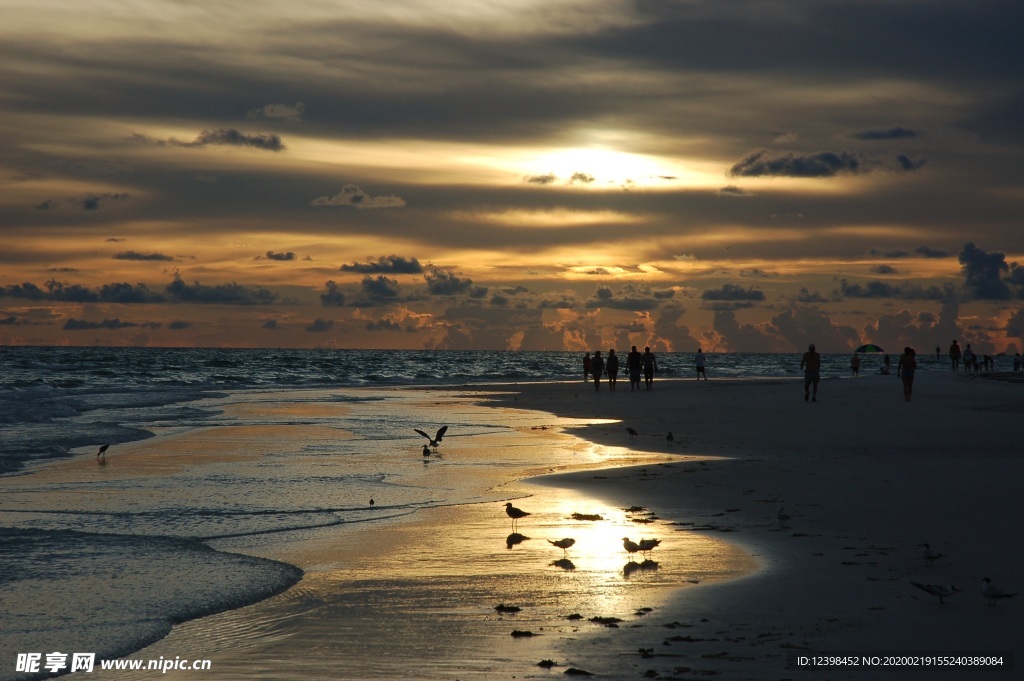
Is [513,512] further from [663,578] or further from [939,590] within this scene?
[939,590]

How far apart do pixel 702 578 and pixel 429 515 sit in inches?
188

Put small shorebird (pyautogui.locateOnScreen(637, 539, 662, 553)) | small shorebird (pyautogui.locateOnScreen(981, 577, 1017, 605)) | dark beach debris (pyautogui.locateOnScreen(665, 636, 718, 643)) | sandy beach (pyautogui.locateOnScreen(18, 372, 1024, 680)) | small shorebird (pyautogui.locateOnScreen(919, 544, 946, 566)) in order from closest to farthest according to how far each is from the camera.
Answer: sandy beach (pyautogui.locateOnScreen(18, 372, 1024, 680))
dark beach debris (pyautogui.locateOnScreen(665, 636, 718, 643))
small shorebird (pyautogui.locateOnScreen(981, 577, 1017, 605))
small shorebird (pyautogui.locateOnScreen(919, 544, 946, 566))
small shorebird (pyautogui.locateOnScreen(637, 539, 662, 553))

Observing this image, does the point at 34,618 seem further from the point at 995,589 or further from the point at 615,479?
the point at 615,479

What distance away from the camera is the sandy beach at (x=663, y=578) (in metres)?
6.54

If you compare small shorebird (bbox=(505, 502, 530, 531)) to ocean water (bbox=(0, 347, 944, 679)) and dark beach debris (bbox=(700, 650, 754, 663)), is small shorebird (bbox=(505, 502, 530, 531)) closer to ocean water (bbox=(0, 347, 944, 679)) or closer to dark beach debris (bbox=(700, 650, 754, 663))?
ocean water (bbox=(0, 347, 944, 679))

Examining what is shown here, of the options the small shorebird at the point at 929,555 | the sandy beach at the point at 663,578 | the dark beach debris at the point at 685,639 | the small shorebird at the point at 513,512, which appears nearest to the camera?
the sandy beach at the point at 663,578

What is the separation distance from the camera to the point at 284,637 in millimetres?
7148

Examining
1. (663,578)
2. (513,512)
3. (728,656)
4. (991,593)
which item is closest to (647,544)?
(663,578)

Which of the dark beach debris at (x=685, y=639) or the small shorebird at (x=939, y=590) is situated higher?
the small shorebird at (x=939, y=590)

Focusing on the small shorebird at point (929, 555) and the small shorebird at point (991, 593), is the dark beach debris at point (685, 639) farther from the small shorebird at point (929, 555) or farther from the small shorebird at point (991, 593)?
the small shorebird at point (929, 555)

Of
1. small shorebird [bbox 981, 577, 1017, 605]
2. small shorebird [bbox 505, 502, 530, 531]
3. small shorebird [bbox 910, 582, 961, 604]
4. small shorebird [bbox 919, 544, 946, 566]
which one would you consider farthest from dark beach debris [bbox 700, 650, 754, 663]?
small shorebird [bbox 505, 502, 530, 531]

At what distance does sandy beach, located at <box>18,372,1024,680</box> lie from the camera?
654cm

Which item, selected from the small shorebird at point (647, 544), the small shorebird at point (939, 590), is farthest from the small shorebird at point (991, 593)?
the small shorebird at point (647, 544)

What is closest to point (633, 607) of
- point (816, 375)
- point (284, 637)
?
point (284, 637)
